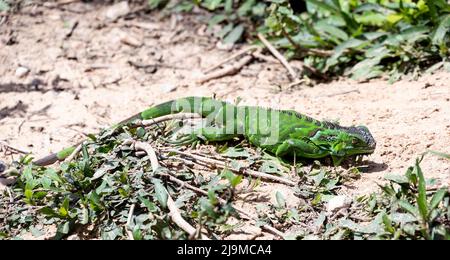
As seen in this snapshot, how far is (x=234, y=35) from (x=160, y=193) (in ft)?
11.5

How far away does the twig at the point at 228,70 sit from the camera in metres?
6.66

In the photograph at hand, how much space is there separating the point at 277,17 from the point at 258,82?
0.74m

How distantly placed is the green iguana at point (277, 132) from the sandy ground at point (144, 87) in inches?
11.1

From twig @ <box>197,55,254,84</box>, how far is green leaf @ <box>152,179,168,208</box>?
2.45 m

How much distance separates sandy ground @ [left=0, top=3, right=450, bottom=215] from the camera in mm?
5141


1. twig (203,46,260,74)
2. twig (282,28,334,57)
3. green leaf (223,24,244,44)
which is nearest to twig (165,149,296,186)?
twig (203,46,260,74)

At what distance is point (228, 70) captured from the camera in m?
6.81

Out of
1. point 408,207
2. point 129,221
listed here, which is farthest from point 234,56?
point 408,207

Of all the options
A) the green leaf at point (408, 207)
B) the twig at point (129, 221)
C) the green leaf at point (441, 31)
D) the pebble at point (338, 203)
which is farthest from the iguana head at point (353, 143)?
the green leaf at point (441, 31)

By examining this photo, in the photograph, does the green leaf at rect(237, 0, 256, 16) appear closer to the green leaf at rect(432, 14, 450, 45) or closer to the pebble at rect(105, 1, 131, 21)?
the pebble at rect(105, 1, 131, 21)

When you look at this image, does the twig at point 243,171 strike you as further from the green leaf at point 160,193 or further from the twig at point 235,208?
the green leaf at point 160,193
